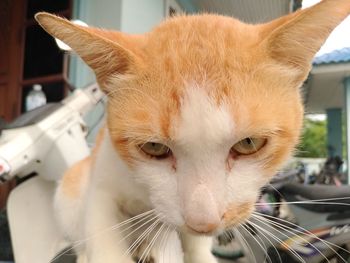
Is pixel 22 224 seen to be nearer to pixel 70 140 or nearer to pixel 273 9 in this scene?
pixel 70 140

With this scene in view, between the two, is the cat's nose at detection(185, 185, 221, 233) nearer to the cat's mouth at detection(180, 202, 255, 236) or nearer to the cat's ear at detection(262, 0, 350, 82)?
the cat's mouth at detection(180, 202, 255, 236)

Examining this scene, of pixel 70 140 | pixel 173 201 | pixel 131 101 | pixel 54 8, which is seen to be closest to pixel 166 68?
pixel 131 101

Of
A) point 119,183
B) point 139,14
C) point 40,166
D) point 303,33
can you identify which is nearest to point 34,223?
point 40,166

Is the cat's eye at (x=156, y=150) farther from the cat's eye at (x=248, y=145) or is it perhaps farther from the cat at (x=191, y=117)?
the cat's eye at (x=248, y=145)

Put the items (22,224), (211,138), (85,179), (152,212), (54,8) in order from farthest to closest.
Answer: (54,8) → (22,224) → (85,179) → (152,212) → (211,138)

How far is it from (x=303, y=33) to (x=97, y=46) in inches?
12.6

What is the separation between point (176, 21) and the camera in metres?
0.79

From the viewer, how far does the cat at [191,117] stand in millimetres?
595

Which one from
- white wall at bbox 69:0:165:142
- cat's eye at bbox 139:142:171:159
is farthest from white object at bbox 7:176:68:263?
white wall at bbox 69:0:165:142

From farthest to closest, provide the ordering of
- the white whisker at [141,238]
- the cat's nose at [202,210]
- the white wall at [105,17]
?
the white wall at [105,17] → the white whisker at [141,238] → the cat's nose at [202,210]

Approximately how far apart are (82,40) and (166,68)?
140mm

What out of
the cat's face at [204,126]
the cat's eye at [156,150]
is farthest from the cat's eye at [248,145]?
the cat's eye at [156,150]

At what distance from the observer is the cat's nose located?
57 cm

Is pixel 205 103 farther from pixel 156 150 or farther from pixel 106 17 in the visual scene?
pixel 106 17
